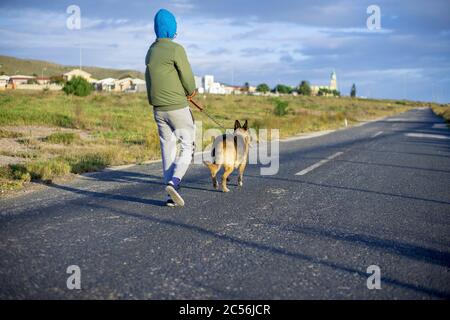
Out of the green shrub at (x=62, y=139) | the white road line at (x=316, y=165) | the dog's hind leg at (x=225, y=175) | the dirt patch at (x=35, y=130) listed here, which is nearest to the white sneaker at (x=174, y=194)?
the dog's hind leg at (x=225, y=175)

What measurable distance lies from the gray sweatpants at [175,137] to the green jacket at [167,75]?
110 millimetres

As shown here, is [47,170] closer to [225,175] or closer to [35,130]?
[225,175]

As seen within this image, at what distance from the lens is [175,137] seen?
229 inches

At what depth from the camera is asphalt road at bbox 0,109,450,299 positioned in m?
3.19

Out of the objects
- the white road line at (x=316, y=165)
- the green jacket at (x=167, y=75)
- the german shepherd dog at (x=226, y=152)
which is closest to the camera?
the green jacket at (x=167, y=75)

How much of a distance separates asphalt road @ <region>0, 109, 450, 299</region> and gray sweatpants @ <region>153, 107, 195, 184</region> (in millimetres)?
528

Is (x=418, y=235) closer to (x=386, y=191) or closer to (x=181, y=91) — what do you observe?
(x=386, y=191)

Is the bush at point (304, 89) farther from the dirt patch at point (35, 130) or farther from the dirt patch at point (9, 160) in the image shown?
the dirt patch at point (9, 160)

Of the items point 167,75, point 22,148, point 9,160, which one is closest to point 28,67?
point 22,148

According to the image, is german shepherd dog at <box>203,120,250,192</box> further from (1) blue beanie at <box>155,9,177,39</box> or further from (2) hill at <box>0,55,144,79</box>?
(2) hill at <box>0,55,144,79</box>

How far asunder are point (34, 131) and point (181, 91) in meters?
13.2

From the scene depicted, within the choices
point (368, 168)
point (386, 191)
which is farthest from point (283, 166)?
point (386, 191)

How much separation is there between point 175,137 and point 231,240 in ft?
6.49

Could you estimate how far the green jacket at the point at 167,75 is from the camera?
5.37 meters
